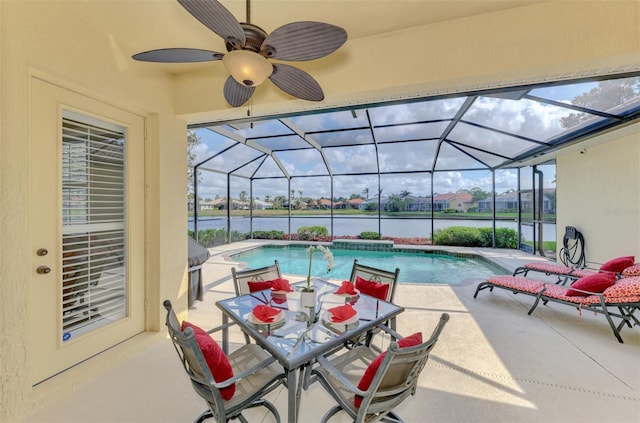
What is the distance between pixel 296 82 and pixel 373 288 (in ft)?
6.25

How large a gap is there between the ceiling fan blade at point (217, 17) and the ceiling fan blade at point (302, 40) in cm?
16

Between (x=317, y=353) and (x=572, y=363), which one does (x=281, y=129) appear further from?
(x=572, y=363)

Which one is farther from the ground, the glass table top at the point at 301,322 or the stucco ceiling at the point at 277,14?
the stucco ceiling at the point at 277,14

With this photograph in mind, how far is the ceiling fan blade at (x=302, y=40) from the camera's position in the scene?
1.34 m

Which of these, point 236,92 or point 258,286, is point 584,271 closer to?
point 258,286

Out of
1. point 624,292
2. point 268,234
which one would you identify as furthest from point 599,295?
point 268,234

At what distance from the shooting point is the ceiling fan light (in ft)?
4.82

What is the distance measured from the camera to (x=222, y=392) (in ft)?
4.60

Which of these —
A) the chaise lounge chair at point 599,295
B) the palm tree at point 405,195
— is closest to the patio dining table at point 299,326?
the chaise lounge chair at point 599,295

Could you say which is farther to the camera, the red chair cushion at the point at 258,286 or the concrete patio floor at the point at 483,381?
the red chair cushion at the point at 258,286

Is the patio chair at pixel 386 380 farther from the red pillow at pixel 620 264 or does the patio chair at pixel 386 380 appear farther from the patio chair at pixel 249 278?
the red pillow at pixel 620 264

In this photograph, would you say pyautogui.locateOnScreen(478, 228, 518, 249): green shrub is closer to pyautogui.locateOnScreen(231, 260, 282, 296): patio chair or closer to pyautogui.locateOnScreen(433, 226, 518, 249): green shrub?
pyautogui.locateOnScreen(433, 226, 518, 249): green shrub

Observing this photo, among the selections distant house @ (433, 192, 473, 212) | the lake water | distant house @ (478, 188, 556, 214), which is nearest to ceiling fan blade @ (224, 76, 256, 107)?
the lake water

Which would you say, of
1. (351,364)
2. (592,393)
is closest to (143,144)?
(351,364)
